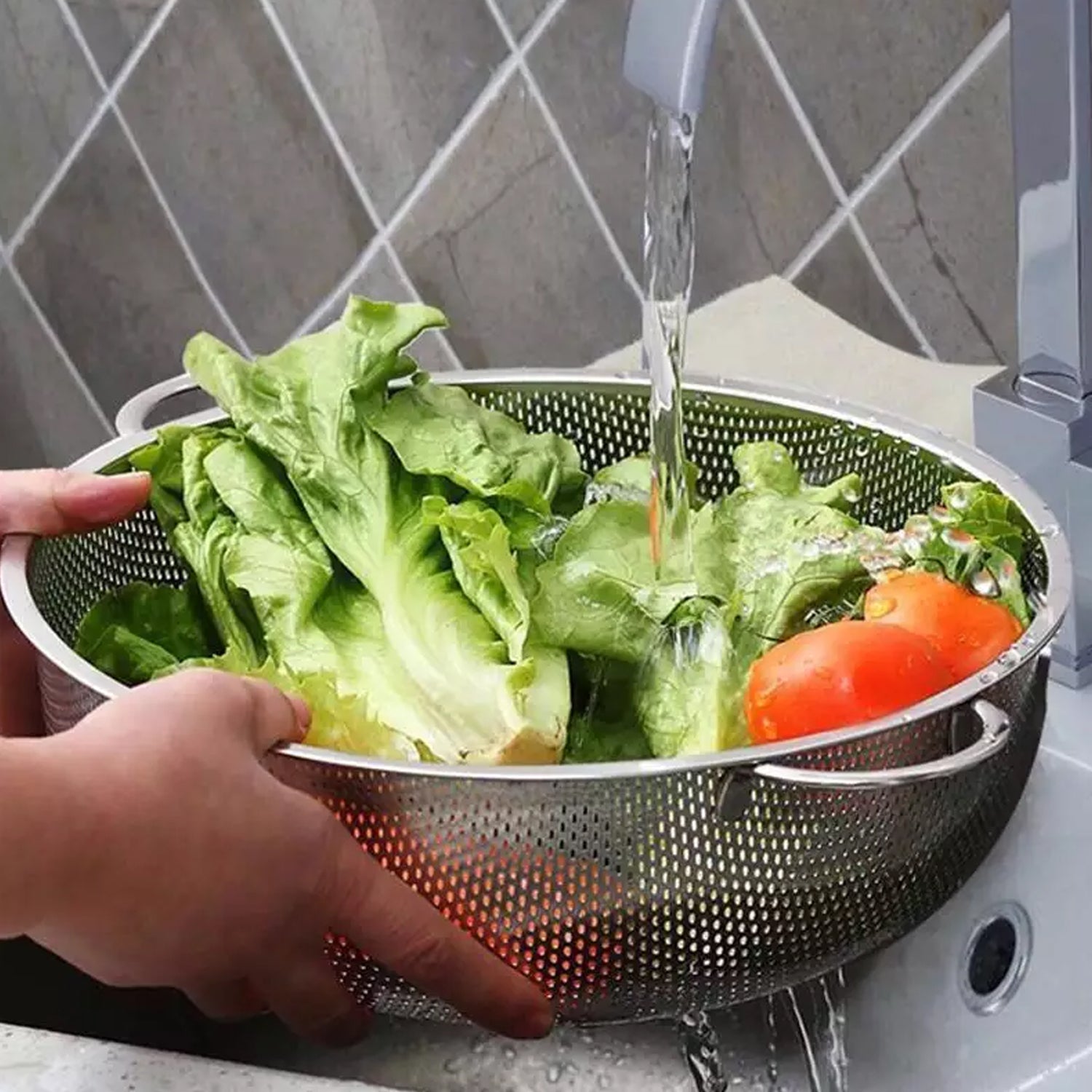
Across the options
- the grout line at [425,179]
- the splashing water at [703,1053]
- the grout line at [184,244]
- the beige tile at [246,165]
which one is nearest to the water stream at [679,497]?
the splashing water at [703,1053]

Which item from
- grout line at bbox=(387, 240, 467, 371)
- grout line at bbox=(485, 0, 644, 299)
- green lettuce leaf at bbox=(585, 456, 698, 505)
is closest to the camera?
green lettuce leaf at bbox=(585, 456, 698, 505)

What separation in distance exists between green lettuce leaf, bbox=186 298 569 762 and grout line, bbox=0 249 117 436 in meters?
0.63

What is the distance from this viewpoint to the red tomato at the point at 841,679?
57 cm

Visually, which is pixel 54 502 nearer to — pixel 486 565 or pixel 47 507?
pixel 47 507

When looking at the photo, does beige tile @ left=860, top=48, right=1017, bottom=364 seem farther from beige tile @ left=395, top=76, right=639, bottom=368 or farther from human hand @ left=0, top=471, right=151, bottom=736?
human hand @ left=0, top=471, right=151, bottom=736

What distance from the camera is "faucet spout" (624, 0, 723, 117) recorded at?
52cm

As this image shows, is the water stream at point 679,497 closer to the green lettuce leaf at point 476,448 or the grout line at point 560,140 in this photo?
the green lettuce leaf at point 476,448

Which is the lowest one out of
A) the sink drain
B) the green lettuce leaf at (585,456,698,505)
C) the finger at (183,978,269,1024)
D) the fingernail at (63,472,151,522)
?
the sink drain

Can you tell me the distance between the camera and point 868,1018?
2.15 ft

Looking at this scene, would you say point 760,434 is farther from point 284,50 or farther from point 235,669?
point 284,50

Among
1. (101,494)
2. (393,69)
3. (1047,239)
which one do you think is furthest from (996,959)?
(393,69)

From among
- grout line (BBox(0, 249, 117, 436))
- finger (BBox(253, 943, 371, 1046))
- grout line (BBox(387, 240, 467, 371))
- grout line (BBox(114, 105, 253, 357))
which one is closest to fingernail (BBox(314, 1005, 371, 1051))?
finger (BBox(253, 943, 371, 1046))

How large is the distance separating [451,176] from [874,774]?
0.62 meters

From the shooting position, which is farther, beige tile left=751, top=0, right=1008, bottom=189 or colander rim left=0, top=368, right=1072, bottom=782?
beige tile left=751, top=0, right=1008, bottom=189
